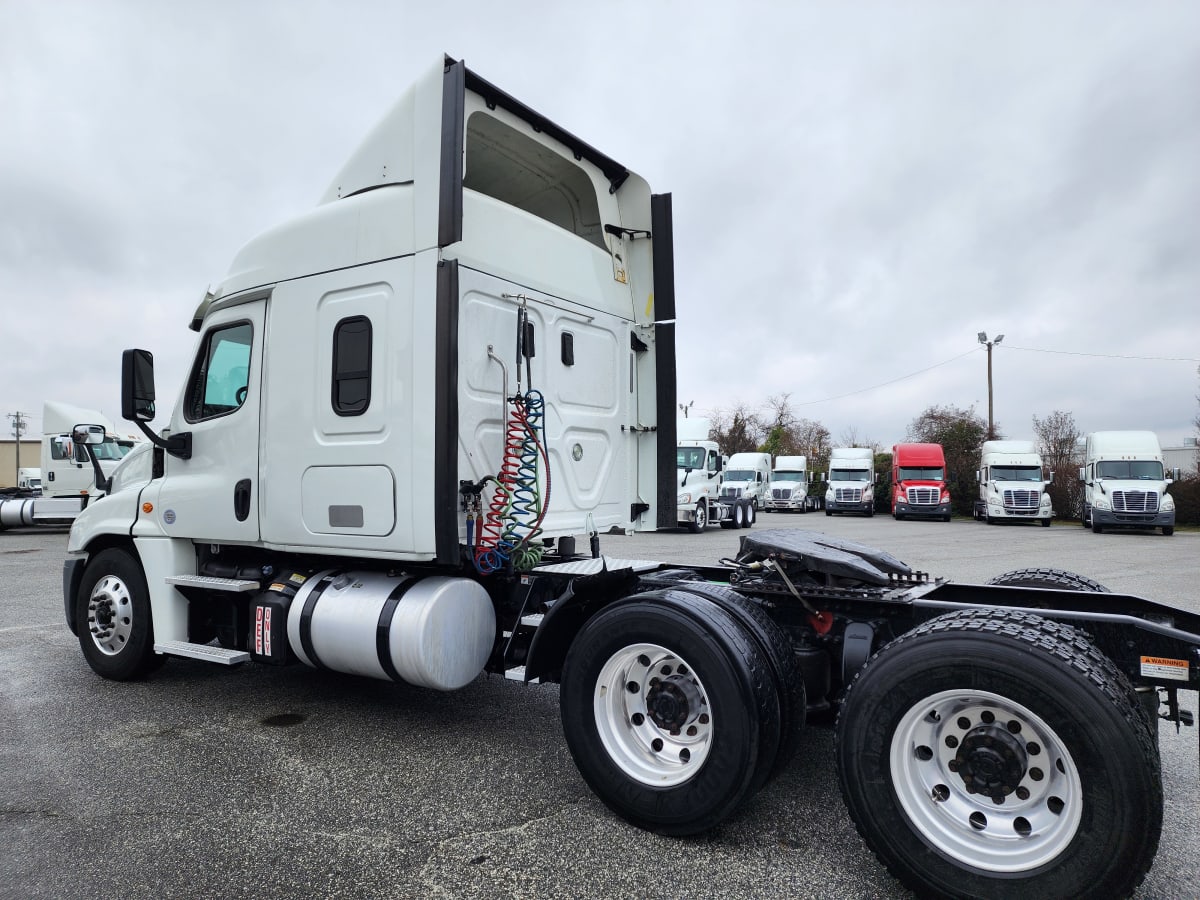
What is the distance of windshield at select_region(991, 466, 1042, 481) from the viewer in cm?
2692

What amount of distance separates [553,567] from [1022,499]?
27.2 m

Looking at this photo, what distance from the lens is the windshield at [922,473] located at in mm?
29844

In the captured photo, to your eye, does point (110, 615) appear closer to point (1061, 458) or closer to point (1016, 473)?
point (1016, 473)

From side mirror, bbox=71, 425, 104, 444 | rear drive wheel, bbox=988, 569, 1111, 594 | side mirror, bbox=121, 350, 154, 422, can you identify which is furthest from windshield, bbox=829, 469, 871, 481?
side mirror, bbox=121, 350, 154, 422

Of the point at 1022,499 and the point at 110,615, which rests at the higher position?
the point at 1022,499

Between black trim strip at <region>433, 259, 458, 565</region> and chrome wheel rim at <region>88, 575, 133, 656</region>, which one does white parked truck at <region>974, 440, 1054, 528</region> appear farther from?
chrome wheel rim at <region>88, 575, 133, 656</region>

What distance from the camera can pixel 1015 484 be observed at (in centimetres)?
2678

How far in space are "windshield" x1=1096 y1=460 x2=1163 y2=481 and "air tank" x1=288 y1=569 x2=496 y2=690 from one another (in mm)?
24604

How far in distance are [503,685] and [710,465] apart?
18.0m

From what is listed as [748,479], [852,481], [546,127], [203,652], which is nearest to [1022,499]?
[852,481]

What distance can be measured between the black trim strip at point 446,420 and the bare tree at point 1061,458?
1221 inches


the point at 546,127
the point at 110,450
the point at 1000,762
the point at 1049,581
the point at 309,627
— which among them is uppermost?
the point at 546,127

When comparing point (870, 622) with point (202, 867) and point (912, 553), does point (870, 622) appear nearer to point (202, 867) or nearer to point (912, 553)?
point (202, 867)

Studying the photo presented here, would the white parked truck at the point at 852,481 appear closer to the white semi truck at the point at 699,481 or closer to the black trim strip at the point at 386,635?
the white semi truck at the point at 699,481
